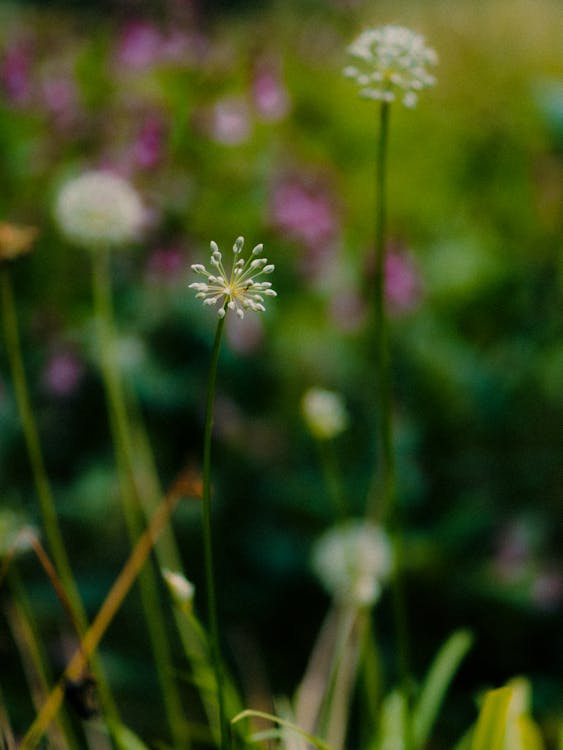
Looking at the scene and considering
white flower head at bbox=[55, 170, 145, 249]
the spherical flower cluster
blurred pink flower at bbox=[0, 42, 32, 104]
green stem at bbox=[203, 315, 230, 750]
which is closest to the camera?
green stem at bbox=[203, 315, 230, 750]

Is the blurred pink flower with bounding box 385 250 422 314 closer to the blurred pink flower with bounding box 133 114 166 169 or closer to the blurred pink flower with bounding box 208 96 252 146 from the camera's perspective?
the blurred pink flower with bounding box 208 96 252 146

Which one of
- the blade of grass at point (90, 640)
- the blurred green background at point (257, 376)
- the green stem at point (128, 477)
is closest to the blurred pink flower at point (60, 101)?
the blurred green background at point (257, 376)

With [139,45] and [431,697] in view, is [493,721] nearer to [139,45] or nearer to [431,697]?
[431,697]

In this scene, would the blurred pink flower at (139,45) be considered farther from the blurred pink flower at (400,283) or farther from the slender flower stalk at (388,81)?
the slender flower stalk at (388,81)

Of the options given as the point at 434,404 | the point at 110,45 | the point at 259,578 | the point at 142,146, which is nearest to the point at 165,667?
the point at 259,578

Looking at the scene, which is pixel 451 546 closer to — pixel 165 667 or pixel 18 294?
pixel 165 667

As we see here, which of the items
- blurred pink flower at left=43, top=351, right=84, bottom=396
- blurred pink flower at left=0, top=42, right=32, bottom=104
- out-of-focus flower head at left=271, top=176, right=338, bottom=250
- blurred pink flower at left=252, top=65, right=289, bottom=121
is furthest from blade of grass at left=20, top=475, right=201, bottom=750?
blurred pink flower at left=0, top=42, right=32, bottom=104
